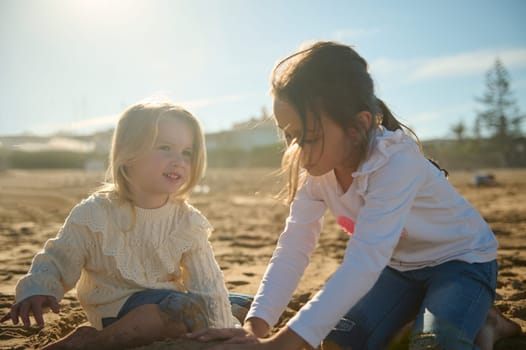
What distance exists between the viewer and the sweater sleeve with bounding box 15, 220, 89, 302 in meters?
1.83

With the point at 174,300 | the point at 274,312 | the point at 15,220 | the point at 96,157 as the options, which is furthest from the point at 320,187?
the point at 96,157

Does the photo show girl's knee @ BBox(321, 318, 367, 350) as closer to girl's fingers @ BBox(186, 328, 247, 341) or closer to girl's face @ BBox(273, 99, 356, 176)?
girl's fingers @ BBox(186, 328, 247, 341)

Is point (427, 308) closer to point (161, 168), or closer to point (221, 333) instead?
point (221, 333)

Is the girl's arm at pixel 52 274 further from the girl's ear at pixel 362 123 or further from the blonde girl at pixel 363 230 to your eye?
the girl's ear at pixel 362 123

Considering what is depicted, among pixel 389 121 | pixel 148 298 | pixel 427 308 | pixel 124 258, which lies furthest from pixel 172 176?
pixel 427 308

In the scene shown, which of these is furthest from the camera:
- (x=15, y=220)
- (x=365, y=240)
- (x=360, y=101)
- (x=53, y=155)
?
(x=53, y=155)

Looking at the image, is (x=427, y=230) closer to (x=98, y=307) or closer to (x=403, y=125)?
(x=403, y=125)

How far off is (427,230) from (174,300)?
3.41 ft

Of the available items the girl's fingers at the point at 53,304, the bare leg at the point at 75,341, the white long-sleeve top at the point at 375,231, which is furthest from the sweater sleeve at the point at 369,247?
the girl's fingers at the point at 53,304

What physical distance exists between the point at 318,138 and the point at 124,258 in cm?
97

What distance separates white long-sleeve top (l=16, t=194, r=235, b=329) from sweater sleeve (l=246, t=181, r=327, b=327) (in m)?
0.31

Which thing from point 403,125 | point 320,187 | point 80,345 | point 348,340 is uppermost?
point 403,125

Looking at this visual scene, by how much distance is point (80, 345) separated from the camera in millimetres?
1767

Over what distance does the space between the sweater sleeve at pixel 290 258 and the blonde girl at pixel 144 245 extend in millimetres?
313
